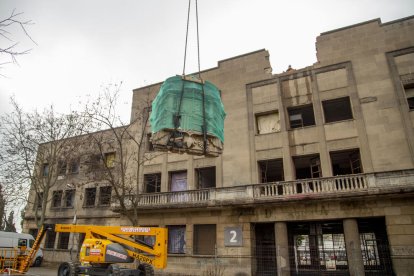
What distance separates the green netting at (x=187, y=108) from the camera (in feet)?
21.5

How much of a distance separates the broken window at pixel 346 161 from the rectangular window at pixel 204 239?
30.3 feet

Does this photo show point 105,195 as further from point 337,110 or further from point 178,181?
point 337,110

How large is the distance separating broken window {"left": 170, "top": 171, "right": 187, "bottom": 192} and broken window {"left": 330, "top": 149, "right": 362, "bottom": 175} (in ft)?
34.4

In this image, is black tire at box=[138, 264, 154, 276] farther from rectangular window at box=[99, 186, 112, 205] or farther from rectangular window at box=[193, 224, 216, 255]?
rectangular window at box=[99, 186, 112, 205]

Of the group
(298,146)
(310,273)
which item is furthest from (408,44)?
(310,273)

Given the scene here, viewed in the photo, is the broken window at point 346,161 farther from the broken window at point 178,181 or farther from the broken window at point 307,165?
the broken window at point 178,181

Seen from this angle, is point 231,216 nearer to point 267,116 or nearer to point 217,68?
point 267,116

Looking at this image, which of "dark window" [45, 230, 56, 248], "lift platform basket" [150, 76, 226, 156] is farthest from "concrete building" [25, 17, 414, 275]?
"lift platform basket" [150, 76, 226, 156]

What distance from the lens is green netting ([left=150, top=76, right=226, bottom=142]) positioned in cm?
→ 654

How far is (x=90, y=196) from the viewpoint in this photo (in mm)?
27312

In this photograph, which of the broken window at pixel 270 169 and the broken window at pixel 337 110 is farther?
the broken window at pixel 270 169

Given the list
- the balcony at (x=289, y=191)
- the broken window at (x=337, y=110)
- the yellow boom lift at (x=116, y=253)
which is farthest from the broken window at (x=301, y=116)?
the yellow boom lift at (x=116, y=253)

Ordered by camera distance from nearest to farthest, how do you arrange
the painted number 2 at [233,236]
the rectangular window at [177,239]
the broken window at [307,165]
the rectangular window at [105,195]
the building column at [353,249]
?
the building column at [353,249], the painted number 2 at [233,236], the broken window at [307,165], the rectangular window at [177,239], the rectangular window at [105,195]

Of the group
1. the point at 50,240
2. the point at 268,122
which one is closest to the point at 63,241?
the point at 50,240
